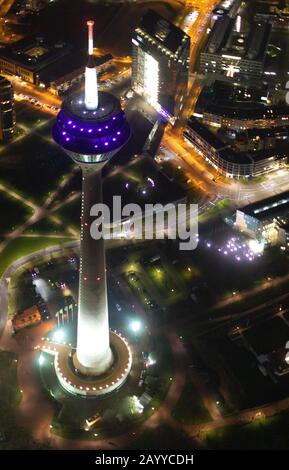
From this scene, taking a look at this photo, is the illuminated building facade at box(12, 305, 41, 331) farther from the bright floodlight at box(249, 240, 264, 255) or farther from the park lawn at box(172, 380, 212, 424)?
the bright floodlight at box(249, 240, 264, 255)

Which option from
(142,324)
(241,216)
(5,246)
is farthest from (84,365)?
(241,216)

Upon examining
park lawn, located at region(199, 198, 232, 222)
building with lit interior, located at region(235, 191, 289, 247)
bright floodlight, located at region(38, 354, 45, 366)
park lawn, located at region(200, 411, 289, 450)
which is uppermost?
building with lit interior, located at region(235, 191, 289, 247)

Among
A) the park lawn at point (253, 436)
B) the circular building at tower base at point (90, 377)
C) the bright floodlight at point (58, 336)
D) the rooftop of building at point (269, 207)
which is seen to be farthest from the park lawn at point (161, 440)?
the rooftop of building at point (269, 207)

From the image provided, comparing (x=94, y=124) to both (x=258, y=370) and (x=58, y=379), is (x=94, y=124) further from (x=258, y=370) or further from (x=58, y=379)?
(x=258, y=370)

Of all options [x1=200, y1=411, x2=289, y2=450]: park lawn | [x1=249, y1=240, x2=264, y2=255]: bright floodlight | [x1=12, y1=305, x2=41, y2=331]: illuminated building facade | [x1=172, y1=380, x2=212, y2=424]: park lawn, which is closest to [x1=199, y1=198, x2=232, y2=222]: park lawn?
[x1=249, y1=240, x2=264, y2=255]: bright floodlight

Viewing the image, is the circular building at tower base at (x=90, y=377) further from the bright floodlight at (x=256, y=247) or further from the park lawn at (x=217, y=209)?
the park lawn at (x=217, y=209)
